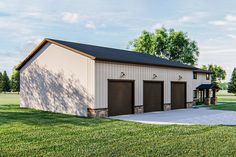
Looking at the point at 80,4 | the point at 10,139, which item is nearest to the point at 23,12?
the point at 80,4

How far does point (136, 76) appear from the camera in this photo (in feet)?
55.6

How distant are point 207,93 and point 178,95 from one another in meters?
8.76

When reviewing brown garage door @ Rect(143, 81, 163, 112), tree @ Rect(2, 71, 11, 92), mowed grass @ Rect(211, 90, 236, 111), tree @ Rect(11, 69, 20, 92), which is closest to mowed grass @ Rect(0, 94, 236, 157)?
brown garage door @ Rect(143, 81, 163, 112)

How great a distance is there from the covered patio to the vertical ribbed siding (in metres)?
5.98

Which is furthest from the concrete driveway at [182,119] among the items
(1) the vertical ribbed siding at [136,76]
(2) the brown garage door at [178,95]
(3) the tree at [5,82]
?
(3) the tree at [5,82]

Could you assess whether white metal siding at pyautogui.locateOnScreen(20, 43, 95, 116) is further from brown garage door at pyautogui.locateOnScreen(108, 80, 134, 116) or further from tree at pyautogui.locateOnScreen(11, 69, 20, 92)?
tree at pyautogui.locateOnScreen(11, 69, 20, 92)

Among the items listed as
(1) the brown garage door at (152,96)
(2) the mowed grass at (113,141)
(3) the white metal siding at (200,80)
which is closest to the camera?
(2) the mowed grass at (113,141)

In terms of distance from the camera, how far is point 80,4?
17.7 metres

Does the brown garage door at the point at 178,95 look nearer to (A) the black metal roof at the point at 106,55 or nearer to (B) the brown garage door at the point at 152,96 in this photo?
(B) the brown garage door at the point at 152,96

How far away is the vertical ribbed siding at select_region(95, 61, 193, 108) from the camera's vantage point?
14.6 metres

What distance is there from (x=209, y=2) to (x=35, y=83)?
13757 mm

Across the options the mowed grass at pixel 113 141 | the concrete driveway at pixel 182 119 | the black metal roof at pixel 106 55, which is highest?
the black metal roof at pixel 106 55

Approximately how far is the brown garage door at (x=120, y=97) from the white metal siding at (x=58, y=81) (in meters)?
1.40

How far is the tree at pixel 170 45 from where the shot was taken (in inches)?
1998
